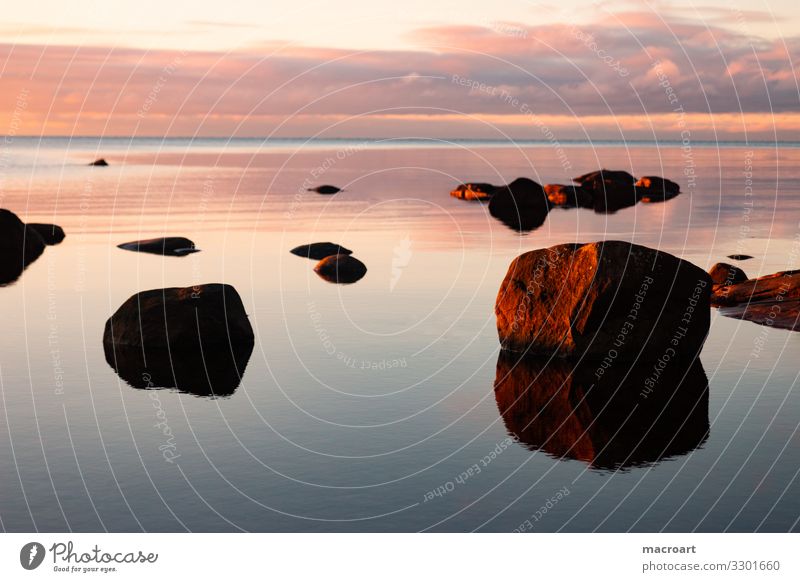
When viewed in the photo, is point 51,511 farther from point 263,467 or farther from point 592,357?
point 592,357

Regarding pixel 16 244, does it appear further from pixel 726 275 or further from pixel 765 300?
pixel 765 300

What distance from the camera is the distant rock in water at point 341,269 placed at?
54500mm

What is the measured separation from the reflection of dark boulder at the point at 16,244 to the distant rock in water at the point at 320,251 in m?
15.1

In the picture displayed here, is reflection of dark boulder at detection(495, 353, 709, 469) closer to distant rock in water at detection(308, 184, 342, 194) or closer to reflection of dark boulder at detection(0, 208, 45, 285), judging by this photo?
reflection of dark boulder at detection(0, 208, 45, 285)

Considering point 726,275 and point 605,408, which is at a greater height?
point 726,275

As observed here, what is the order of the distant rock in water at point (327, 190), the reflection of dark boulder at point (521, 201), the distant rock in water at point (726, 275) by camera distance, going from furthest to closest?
the distant rock in water at point (327, 190) < the reflection of dark boulder at point (521, 201) < the distant rock in water at point (726, 275)

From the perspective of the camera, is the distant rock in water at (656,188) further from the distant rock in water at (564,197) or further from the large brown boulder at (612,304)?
the large brown boulder at (612,304)

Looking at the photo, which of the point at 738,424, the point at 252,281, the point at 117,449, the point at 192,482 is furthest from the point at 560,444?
the point at 252,281

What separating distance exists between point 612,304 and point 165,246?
1427 inches

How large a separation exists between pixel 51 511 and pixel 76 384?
11.2m

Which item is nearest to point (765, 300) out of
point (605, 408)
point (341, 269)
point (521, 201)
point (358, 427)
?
point (605, 408)

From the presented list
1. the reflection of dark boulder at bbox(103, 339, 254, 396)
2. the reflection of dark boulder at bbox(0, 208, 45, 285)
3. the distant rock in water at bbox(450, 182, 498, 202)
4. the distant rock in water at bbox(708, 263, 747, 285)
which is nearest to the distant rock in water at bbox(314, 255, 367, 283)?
the reflection of dark boulder at bbox(103, 339, 254, 396)

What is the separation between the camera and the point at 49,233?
244 feet

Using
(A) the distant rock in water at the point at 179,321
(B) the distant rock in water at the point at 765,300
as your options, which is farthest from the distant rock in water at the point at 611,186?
(A) the distant rock in water at the point at 179,321
